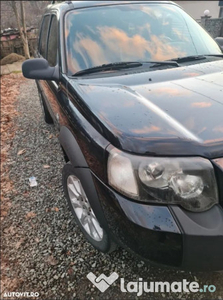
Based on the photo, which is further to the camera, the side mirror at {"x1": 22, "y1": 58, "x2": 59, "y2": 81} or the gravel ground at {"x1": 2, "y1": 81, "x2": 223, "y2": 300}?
the side mirror at {"x1": 22, "y1": 58, "x2": 59, "y2": 81}

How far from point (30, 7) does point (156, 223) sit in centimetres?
1891

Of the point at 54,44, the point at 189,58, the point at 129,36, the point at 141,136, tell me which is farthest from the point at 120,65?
the point at 141,136

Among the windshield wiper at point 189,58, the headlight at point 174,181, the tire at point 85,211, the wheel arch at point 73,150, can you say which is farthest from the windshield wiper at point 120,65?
the headlight at point 174,181

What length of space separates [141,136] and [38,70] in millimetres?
1469

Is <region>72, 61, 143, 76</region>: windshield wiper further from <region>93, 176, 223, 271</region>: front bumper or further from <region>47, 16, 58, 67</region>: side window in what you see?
<region>93, 176, 223, 271</region>: front bumper

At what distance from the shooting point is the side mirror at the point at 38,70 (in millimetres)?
2340

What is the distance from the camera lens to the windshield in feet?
7.68

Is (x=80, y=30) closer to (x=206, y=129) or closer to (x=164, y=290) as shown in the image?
(x=206, y=129)

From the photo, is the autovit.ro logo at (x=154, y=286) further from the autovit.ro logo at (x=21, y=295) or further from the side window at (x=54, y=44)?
the side window at (x=54, y=44)

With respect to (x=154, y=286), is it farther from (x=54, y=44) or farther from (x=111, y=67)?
(x=54, y=44)

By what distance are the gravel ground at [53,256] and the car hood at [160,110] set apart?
1127mm

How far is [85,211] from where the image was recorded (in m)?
2.11

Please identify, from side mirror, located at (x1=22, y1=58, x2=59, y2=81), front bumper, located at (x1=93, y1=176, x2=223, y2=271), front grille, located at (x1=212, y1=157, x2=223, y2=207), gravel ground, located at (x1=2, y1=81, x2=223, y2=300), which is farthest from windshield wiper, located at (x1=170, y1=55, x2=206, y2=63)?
gravel ground, located at (x1=2, y1=81, x2=223, y2=300)

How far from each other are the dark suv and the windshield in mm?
11
